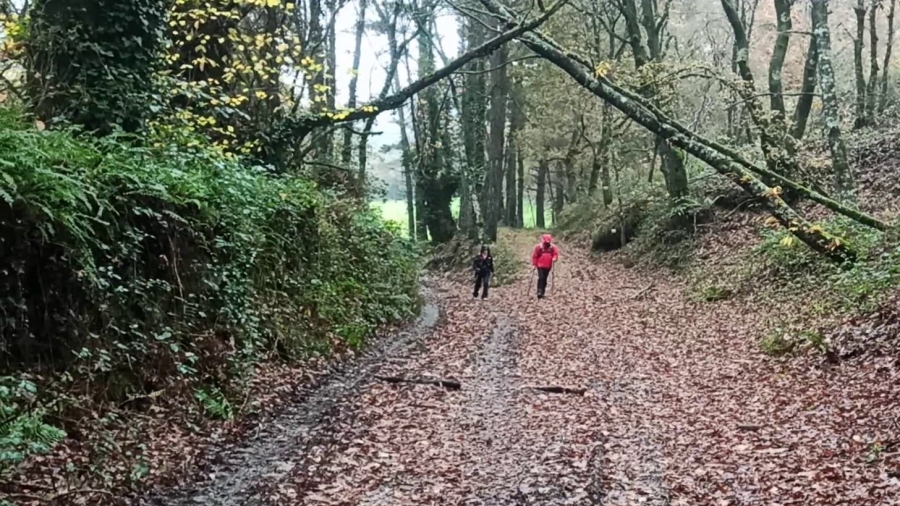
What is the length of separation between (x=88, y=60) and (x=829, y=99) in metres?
13.9

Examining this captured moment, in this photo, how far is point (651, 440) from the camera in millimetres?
7652

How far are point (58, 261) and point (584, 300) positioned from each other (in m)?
14.6

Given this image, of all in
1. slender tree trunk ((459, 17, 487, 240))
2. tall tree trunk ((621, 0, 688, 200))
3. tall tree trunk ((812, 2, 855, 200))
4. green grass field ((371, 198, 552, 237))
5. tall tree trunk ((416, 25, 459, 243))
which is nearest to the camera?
tall tree trunk ((812, 2, 855, 200))

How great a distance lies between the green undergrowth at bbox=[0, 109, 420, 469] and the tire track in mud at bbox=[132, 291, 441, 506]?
0.62m

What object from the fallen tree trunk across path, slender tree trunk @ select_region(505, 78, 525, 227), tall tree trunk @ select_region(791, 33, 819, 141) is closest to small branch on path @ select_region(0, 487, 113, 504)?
the fallen tree trunk across path

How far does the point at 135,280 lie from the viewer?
7.57 meters

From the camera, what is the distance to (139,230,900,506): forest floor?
6.24 metres

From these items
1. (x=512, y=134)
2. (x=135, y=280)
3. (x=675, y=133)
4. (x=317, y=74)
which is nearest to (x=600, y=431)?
(x=135, y=280)

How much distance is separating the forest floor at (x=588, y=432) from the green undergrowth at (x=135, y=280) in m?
1.10

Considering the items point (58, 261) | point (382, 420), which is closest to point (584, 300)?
point (382, 420)

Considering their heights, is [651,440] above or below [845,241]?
below

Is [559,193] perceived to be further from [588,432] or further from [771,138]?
[588,432]

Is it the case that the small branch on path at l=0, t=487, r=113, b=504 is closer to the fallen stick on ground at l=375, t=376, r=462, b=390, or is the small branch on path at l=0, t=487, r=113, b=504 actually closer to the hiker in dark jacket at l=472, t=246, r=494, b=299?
the fallen stick on ground at l=375, t=376, r=462, b=390

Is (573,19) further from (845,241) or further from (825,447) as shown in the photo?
(825,447)
